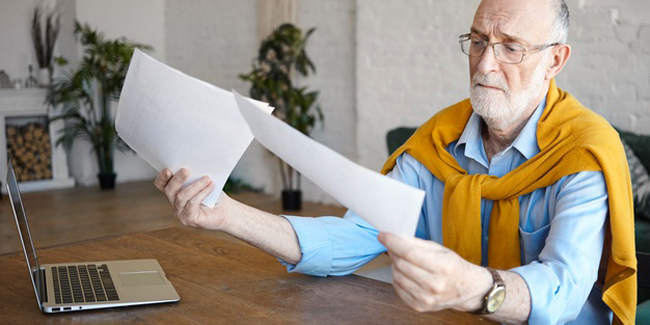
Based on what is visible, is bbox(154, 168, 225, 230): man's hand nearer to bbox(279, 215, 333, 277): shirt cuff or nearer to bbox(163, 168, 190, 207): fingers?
bbox(163, 168, 190, 207): fingers

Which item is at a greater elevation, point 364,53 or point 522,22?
point 522,22

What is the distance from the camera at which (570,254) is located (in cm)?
148

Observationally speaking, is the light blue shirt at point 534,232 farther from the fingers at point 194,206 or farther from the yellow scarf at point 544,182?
the fingers at point 194,206

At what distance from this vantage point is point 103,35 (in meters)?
7.84

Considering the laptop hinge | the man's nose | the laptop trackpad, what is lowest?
the laptop trackpad

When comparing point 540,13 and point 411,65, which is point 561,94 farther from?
point 411,65

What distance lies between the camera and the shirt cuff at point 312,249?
5.74ft

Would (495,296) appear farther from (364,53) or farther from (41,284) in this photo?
(364,53)

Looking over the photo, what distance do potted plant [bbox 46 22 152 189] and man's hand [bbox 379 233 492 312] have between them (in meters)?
6.54

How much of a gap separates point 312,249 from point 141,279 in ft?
1.25

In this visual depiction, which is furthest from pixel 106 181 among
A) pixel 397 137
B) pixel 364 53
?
pixel 397 137

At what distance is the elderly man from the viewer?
5.02 feet

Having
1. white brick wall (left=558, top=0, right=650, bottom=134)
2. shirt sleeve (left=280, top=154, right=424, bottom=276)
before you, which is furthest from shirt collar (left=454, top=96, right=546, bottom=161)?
white brick wall (left=558, top=0, right=650, bottom=134)

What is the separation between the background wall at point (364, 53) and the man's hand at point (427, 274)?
3.83 metres
